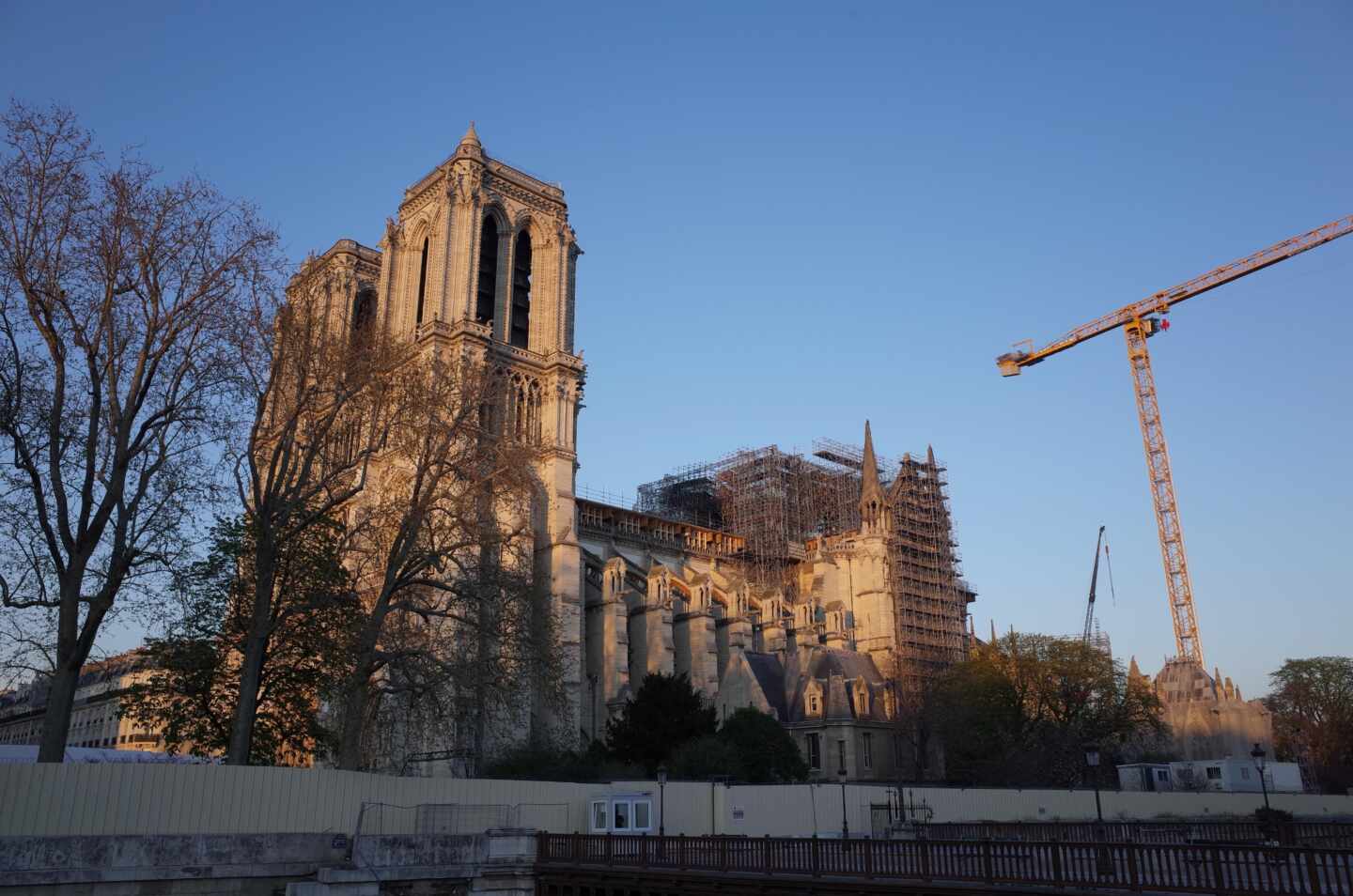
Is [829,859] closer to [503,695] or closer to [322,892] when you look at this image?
[322,892]

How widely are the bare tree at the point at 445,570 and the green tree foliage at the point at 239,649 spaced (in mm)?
1356

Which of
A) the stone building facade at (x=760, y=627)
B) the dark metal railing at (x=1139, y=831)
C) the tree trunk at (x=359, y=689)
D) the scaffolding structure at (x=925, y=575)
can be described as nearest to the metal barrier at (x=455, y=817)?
the tree trunk at (x=359, y=689)

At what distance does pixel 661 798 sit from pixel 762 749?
1968cm

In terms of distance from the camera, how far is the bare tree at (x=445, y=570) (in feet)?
101

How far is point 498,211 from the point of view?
66625 mm

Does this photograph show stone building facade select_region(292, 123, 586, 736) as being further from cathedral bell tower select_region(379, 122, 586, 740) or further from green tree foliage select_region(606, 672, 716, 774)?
green tree foliage select_region(606, 672, 716, 774)

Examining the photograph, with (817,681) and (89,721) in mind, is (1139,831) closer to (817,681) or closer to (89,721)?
(817,681)

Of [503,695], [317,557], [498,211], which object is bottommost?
[503,695]

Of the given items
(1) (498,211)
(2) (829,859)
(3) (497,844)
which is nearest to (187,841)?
(3) (497,844)

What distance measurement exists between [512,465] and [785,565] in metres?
52.1

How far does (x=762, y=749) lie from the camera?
4825cm

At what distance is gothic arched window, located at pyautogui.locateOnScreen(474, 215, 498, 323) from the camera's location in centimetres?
6456

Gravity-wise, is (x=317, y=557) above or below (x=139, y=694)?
above

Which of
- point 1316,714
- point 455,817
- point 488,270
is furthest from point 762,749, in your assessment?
point 1316,714
